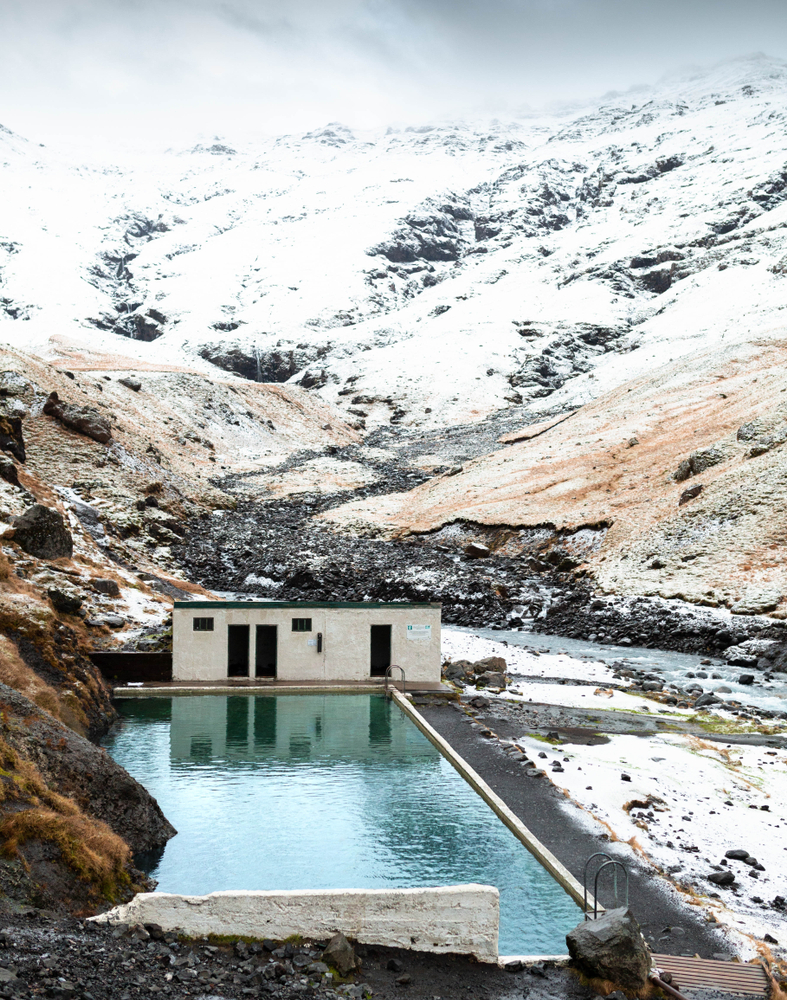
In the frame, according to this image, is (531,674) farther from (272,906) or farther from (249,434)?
(249,434)

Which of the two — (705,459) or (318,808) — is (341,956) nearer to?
(318,808)

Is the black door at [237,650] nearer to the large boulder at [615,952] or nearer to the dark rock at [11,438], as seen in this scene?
the large boulder at [615,952]

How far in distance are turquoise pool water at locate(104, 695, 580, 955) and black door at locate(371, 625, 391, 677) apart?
12.3ft

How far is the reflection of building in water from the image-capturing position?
23.4 meters

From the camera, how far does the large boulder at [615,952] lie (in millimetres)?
10891

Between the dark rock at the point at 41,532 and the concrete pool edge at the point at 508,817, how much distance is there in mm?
18841

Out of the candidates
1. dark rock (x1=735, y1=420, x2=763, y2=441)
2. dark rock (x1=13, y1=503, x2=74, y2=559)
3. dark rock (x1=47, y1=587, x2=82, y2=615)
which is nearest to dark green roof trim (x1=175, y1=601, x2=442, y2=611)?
dark rock (x1=47, y1=587, x2=82, y2=615)

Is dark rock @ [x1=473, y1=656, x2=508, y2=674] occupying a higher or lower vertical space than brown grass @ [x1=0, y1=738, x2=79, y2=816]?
lower

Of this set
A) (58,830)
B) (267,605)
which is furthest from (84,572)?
(58,830)

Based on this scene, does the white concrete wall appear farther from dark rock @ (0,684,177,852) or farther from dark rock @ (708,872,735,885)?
dark rock @ (708,872,735,885)

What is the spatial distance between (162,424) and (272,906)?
86.1 meters

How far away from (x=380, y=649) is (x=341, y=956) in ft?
75.6

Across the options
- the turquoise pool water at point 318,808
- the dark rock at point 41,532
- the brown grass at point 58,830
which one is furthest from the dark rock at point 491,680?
the dark rock at point 41,532

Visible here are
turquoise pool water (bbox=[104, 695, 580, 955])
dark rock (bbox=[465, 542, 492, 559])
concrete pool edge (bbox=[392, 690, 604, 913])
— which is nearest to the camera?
concrete pool edge (bbox=[392, 690, 604, 913])
